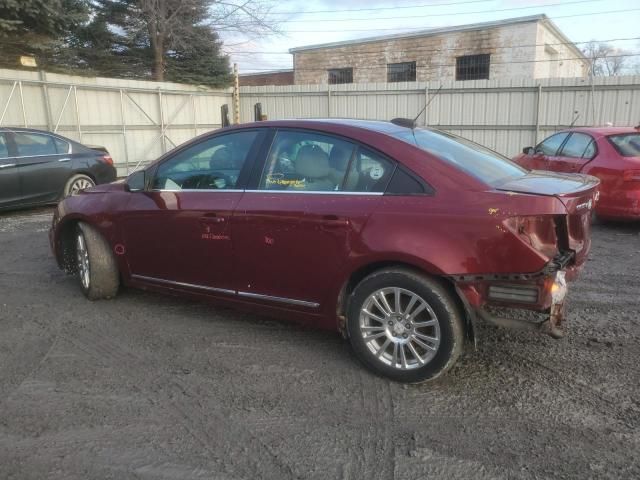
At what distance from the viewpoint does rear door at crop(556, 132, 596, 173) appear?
7562 millimetres

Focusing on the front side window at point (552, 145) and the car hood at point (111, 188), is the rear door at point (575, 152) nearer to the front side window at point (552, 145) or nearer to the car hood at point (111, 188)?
the front side window at point (552, 145)

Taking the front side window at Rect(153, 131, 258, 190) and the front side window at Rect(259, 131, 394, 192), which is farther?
the front side window at Rect(153, 131, 258, 190)

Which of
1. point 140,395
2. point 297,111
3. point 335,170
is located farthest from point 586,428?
point 297,111

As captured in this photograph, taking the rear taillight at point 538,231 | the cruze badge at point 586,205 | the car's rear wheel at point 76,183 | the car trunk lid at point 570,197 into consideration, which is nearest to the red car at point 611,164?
the car trunk lid at point 570,197

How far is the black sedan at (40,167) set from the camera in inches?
341

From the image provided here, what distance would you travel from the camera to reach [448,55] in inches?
1027

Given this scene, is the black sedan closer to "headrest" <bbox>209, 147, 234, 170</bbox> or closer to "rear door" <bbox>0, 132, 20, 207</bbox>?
"rear door" <bbox>0, 132, 20, 207</bbox>

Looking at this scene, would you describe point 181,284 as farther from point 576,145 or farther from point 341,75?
point 341,75

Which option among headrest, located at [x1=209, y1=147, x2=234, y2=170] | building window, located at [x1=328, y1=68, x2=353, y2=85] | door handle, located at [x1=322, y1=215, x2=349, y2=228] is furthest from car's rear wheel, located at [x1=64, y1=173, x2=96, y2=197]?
building window, located at [x1=328, y1=68, x2=353, y2=85]

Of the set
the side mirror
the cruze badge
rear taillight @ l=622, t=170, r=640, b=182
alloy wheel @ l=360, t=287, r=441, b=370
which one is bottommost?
alloy wheel @ l=360, t=287, r=441, b=370

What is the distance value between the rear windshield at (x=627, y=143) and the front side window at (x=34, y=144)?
8.76 metres

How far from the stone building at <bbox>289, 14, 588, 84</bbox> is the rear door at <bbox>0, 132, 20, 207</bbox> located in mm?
21600

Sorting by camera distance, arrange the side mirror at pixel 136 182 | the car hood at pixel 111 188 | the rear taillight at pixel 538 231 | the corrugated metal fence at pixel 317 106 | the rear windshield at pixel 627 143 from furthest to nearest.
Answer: the corrugated metal fence at pixel 317 106 < the rear windshield at pixel 627 143 < the car hood at pixel 111 188 < the side mirror at pixel 136 182 < the rear taillight at pixel 538 231

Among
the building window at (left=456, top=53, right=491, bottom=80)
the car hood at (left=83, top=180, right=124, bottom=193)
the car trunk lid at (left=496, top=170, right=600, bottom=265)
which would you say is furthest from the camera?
the building window at (left=456, top=53, right=491, bottom=80)
